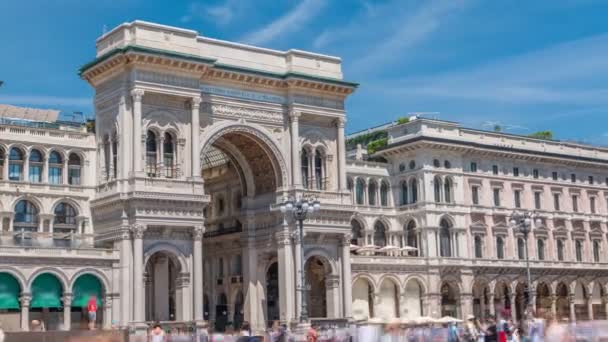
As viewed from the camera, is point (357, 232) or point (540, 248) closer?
point (357, 232)

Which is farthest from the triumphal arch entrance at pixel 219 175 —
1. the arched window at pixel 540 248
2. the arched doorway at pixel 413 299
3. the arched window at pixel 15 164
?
the arched window at pixel 540 248

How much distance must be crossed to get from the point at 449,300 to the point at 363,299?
8766mm

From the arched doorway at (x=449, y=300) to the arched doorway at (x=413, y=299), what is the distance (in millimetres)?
2228

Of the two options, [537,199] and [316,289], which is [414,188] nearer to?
[537,199]

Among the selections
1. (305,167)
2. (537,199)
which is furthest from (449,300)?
(305,167)

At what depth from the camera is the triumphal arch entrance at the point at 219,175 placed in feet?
193

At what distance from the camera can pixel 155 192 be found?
58.7 metres

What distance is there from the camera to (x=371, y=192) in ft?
267

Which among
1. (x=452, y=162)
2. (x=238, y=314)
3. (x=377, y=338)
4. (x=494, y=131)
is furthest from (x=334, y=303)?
(x=377, y=338)

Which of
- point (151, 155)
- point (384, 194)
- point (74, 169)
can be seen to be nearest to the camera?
point (151, 155)

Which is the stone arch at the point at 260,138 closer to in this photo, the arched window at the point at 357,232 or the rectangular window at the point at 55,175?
the rectangular window at the point at 55,175

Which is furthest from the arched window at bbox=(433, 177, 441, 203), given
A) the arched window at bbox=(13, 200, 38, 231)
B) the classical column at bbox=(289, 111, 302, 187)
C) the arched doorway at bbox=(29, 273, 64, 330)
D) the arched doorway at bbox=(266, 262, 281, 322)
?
the arched doorway at bbox=(29, 273, 64, 330)

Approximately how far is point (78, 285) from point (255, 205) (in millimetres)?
15237

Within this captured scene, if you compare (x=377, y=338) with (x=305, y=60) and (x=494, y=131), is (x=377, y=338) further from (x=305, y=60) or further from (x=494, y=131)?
(x=494, y=131)
